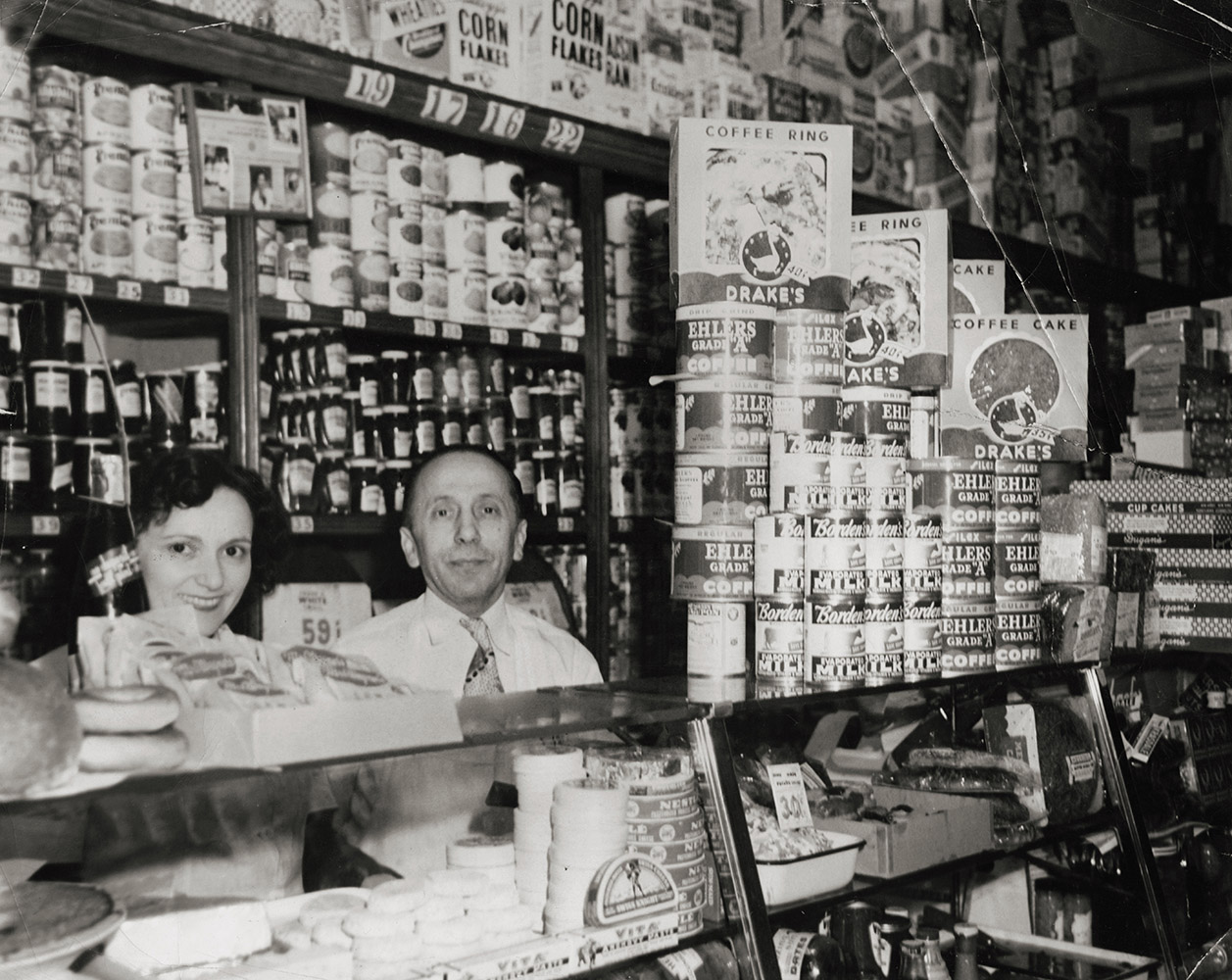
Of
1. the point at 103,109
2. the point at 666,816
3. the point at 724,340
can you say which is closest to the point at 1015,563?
the point at 724,340

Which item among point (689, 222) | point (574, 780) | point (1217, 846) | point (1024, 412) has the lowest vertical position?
point (1217, 846)

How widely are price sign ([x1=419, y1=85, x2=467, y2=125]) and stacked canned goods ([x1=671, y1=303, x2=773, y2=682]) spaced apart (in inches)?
53.5

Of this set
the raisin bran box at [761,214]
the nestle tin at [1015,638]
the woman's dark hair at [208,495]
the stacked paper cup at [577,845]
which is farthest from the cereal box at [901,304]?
the woman's dark hair at [208,495]

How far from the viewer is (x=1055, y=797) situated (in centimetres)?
228

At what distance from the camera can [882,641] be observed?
78.3 inches

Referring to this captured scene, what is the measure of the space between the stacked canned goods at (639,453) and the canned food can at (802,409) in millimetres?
1558

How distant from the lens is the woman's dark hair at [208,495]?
229 cm

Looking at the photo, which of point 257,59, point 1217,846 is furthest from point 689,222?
point 1217,846

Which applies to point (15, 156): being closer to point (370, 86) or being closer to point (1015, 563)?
point (370, 86)

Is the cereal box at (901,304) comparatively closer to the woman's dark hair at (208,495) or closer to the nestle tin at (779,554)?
the nestle tin at (779,554)

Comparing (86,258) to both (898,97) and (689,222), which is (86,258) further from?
(898,97)

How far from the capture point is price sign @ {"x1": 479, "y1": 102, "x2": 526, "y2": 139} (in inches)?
122

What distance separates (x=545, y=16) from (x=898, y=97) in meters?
1.66

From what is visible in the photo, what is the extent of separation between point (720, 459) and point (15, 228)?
5.10 ft
